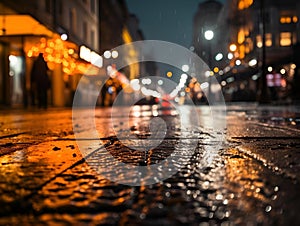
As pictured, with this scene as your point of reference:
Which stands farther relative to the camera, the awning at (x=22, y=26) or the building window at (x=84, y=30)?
the building window at (x=84, y=30)

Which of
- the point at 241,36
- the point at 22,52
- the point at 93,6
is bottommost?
the point at 22,52

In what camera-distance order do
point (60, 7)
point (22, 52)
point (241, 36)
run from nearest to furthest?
1. point (22, 52)
2. point (60, 7)
3. point (241, 36)

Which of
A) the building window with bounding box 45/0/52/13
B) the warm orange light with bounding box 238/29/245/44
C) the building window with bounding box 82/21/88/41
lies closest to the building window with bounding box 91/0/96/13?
the building window with bounding box 82/21/88/41

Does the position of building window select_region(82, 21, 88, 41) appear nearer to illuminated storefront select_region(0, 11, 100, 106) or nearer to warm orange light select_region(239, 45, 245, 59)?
illuminated storefront select_region(0, 11, 100, 106)

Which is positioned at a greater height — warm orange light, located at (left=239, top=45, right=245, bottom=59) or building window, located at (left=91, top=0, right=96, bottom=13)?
building window, located at (left=91, top=0, right=96, bottom=13)

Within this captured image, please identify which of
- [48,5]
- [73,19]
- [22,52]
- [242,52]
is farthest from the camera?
[242,52]

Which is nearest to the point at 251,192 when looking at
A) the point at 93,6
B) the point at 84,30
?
the point at 84,30

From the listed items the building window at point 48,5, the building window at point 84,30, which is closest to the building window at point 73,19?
the building window at point 84,30

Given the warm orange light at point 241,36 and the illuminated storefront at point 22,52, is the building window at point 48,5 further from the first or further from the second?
the warm orange light at point 241,36

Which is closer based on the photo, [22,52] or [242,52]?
[22,52]

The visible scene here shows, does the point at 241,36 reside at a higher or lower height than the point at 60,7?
higher

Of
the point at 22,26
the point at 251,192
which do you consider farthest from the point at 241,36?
the point at 251,192

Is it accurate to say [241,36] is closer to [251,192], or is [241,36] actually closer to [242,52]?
[242,52]

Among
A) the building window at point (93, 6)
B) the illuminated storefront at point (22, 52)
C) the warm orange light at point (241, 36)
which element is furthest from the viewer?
the warm orange light at point (241, 36)
